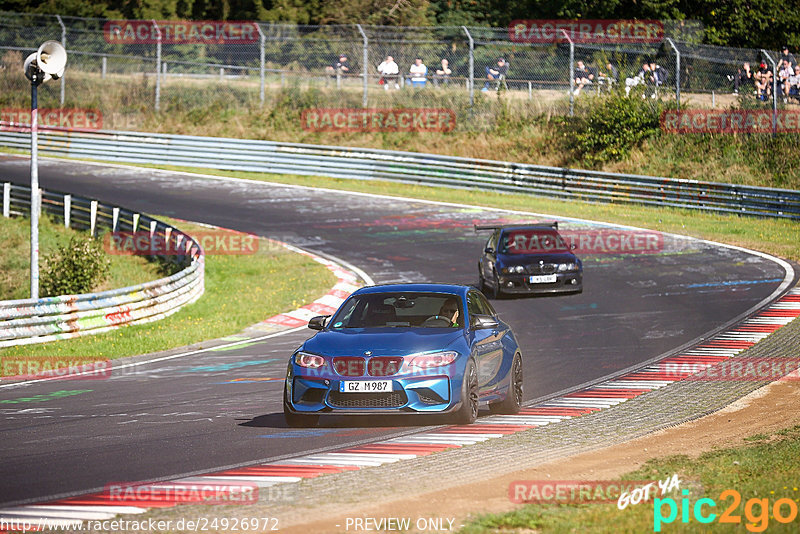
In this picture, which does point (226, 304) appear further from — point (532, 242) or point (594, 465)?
point (594, 465)

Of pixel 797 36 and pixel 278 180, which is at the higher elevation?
pixel 797 36

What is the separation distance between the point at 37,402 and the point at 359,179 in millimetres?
27209

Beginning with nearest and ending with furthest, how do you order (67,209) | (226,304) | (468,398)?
(468,398) < (226,304) < (67,209)

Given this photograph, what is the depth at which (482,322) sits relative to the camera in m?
11.2

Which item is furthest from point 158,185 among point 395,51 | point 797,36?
point 797,36

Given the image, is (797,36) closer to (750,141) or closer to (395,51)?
(750,141)

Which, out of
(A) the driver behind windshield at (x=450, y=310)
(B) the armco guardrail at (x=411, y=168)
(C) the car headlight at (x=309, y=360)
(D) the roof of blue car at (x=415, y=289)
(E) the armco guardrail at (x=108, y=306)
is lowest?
(E) the armco guardrail at (x=108, y=306)

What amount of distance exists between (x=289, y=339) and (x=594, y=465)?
10026 mm

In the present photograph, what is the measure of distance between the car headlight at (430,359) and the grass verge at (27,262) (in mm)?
14842

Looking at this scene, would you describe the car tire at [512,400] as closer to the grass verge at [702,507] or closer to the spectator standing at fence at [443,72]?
the grass verge at [702,507]

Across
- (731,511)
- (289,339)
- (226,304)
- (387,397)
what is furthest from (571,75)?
(731,511)

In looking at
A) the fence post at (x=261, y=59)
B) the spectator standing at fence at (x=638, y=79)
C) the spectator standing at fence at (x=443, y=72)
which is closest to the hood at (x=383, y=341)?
the spectator standing at fence at (x=638, y=79)

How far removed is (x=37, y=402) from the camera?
12.8 m

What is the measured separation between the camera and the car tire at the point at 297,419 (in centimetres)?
1043
